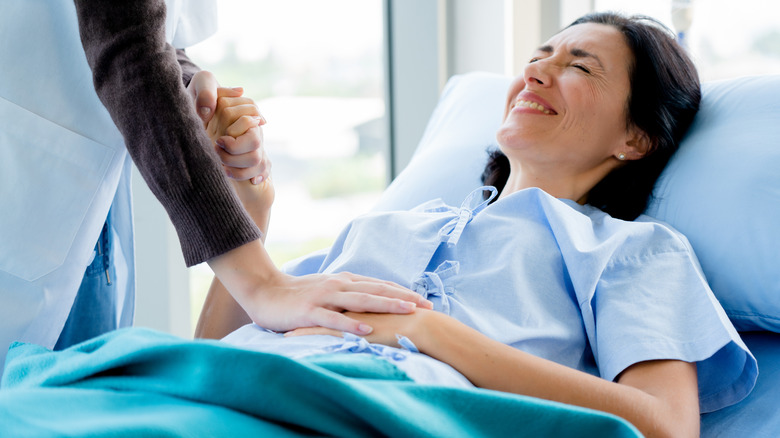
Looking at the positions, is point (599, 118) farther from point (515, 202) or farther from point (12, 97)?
point (12, 97)

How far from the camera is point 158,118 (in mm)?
977

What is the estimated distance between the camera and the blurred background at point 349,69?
2096 mm

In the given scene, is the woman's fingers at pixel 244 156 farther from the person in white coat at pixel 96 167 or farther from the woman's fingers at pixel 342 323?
the woman's fingers at pixel 342 323

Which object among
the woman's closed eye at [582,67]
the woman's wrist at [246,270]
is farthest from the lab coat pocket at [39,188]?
the woman's closed eye at [582,67]

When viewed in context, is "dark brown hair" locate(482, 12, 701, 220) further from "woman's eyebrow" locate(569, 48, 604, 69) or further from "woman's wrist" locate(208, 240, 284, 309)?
"woman's wrist" locate(208, 240, 284, 309)

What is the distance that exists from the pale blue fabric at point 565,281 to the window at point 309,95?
1.24 metres

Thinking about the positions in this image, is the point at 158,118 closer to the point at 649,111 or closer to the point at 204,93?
the point at 204,93

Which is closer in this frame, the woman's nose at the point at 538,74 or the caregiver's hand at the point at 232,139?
the caregiver's hand at the point at 232,139

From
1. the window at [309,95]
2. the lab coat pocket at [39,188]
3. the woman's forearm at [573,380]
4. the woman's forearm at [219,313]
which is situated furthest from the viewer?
the window at [309,95]

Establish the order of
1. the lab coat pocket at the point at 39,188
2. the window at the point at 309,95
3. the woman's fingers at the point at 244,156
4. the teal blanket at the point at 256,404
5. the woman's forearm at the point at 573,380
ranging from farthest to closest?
the window at the point at 309,95, the woman's fingers at the point at 244,156, the lab coat pocket at the point at 39,188, the woman's forearm at the point at 573,380, the teal blanket at the point at 256,404

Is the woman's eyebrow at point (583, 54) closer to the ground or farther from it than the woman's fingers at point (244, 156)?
farther from it

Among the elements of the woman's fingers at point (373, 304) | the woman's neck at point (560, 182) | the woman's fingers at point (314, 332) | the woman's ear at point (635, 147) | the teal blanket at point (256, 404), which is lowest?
the woman's fingers at point (314, 332)

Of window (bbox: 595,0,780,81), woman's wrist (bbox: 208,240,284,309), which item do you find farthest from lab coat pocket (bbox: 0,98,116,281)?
window (bbox: 595,0,780,81)

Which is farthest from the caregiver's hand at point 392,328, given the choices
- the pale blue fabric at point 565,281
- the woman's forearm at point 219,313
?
the woman's forearm at point 219,313
